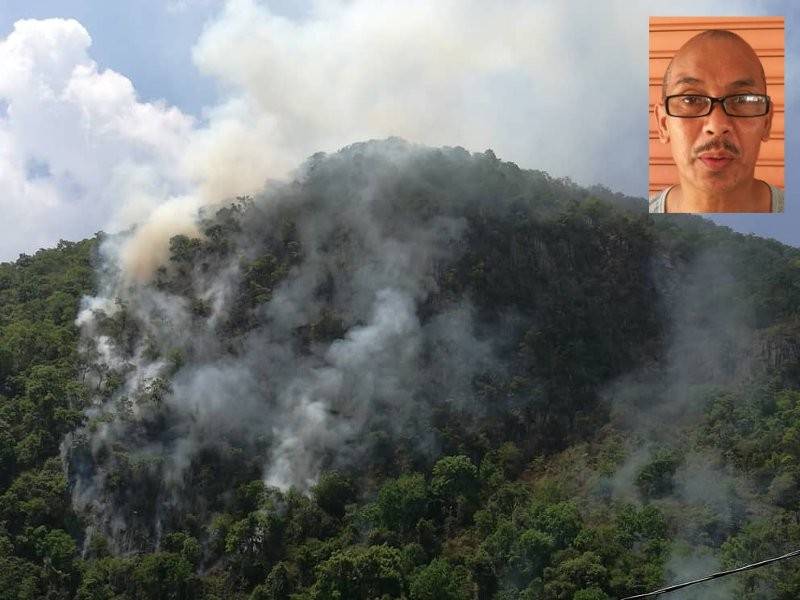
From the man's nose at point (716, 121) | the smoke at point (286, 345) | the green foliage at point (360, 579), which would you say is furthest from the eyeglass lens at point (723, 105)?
the smoke at point (286, 345)

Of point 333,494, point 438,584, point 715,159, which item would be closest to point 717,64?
point 715,159

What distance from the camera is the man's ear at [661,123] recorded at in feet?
135

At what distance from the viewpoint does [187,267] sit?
11331 cm

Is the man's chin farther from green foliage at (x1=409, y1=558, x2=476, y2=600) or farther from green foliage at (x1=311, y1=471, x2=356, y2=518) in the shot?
green foliage at (x1=311, y1=471, x2=356, y2=518)

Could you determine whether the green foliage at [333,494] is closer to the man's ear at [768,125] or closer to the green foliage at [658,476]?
the green foliage at [658,476]

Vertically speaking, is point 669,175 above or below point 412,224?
below

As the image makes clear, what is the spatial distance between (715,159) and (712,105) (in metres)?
2.07

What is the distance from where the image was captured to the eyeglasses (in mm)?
40312

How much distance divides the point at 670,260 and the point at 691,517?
4072 centimetres

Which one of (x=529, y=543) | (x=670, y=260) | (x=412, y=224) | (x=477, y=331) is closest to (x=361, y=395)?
(x=477, y=331)

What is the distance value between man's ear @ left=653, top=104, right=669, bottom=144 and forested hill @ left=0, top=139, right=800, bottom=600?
36163 mm

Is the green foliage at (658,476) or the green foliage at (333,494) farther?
the green foliage at (333,494)

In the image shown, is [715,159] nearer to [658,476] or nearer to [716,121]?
[716,121]

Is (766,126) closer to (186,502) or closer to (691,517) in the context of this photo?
(691,517)
